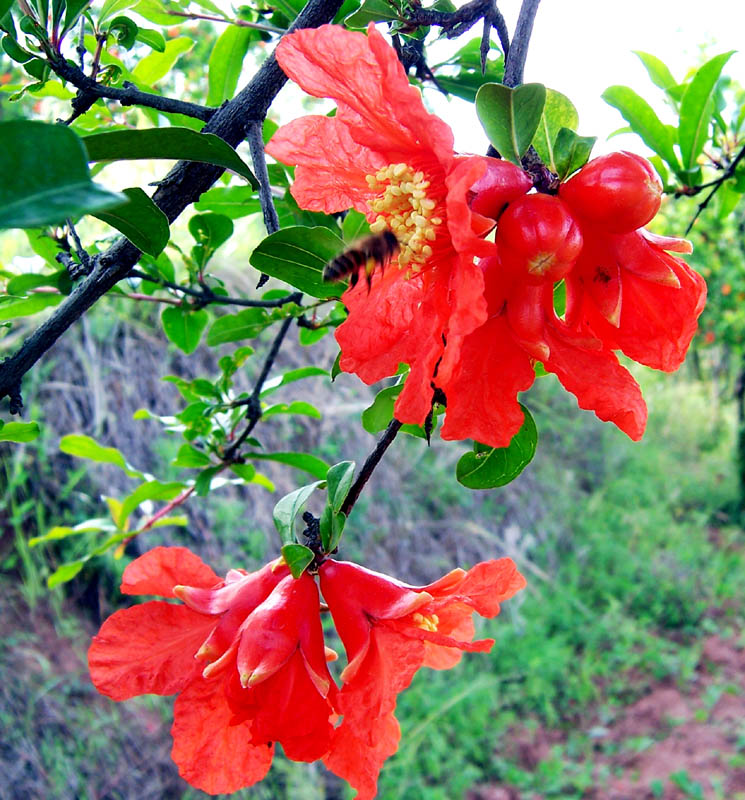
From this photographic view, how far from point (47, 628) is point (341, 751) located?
2679mm

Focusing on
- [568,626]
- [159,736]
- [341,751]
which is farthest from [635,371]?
[341,751]

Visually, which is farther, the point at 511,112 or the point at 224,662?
the point at 224,662

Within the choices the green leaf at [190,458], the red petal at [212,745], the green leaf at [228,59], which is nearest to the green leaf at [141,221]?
the red petal at [212,745]

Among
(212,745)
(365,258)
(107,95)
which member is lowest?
(212,745)

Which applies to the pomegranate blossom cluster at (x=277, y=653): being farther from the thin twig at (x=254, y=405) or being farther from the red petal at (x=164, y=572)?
the thin twig at (x=254, y=405)

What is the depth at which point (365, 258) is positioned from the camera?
0.61 meters

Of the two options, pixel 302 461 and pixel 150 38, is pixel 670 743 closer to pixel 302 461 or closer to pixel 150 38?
pixel 302 461

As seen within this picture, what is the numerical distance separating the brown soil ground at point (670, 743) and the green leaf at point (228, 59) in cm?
295

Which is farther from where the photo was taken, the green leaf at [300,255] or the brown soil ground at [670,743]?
the brown soil ground at [670,743]

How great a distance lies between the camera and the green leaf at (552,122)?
0.54m

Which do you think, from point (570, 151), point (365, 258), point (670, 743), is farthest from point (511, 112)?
point (670, 743)

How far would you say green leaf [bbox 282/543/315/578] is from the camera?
0.56 m

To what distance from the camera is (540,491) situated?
486 centimetres

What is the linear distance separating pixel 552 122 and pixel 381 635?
1.45 feet
